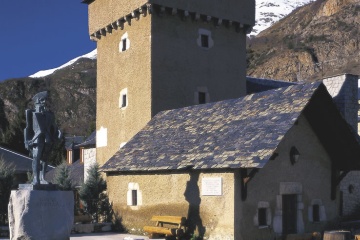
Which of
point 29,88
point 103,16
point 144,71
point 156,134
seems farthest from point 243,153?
point 29,88

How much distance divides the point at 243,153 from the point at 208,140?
7.61ft

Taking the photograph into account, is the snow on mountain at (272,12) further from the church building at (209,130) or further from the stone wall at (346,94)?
the stone wall at (346,94)

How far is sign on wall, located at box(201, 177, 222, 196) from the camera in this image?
14.7 metres

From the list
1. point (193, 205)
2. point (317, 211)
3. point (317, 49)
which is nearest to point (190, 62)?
point (193, 205)

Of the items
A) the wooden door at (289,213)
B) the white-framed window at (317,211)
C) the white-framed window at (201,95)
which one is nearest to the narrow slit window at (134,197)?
the wooden door at (289,213)

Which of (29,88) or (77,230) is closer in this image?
(77,230)

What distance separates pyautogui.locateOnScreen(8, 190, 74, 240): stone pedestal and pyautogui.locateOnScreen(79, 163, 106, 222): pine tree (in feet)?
26.2

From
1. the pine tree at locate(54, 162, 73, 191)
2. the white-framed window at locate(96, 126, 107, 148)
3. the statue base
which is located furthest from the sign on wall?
the white-framed window at locate(96, 126, 107, 148)

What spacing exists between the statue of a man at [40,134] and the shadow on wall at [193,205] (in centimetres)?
478

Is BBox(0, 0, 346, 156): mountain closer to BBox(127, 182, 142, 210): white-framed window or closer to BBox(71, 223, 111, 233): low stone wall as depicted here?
BBox(71, 223, 111, 233): low stone wall

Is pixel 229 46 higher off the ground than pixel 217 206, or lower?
higher

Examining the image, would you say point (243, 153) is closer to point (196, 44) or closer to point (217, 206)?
point (217, 206)

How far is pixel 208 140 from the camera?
1653 centimetres

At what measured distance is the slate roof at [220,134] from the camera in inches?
571
